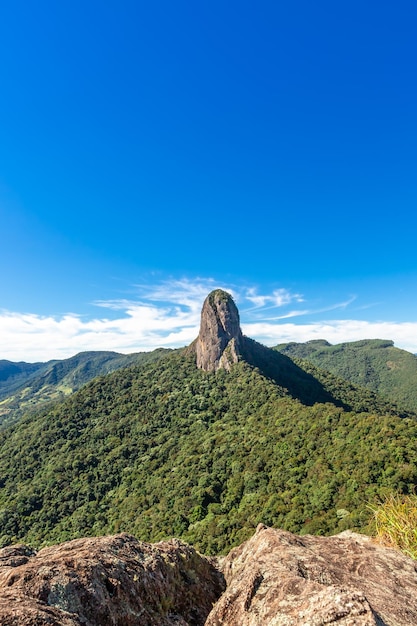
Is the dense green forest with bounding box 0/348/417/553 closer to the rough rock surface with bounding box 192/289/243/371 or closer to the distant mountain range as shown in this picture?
the distant mountain range

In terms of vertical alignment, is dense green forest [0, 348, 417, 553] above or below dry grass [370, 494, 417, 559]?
below

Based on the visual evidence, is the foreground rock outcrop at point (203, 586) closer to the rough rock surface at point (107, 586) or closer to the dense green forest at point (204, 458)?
the rough rock surface at point (107, 586)

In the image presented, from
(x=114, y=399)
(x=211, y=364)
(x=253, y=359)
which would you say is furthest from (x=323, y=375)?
(x=114, y=399)

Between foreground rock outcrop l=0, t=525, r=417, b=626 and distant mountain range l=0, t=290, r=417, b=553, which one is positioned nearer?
foreground rock outcrop l=0, t=525, r=417, b=626

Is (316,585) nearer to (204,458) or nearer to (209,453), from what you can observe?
(204,458)

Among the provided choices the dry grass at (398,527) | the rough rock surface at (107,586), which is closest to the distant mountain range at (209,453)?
the dry grass at (398,527)

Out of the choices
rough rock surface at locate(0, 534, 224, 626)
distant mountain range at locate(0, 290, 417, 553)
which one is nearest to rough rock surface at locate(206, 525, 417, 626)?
rough rock surface at locate(0, 534, 224, 626)

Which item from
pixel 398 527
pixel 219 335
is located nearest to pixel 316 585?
pixel 398 527
